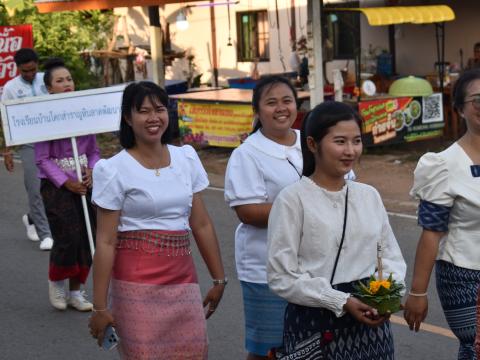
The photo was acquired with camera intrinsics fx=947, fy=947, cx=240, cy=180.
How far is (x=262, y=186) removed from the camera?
4301 mm

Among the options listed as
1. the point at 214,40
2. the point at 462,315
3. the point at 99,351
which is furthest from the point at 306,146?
the point at 214,40

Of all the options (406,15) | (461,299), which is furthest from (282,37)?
(461,299)

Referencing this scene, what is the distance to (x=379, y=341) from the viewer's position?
3459 millimetres

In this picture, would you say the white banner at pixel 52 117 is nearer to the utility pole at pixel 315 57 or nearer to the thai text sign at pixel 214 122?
the thai text sign at pixel 214 122

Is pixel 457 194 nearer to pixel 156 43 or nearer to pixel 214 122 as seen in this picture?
pixel 214 122

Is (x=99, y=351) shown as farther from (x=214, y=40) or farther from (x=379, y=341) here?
(x=214, y=40)

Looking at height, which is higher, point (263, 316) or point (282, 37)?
point (282, 37)

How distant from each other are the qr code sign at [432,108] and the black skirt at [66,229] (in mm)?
8797

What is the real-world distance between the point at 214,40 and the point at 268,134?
19.5 metres

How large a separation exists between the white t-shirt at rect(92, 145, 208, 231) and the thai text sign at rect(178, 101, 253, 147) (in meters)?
10.1

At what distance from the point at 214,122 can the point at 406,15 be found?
3422mm

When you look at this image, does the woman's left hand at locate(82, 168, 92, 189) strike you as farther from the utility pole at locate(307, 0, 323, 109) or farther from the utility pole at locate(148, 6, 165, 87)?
the utility pole at locate(148, 6, 165, 87)

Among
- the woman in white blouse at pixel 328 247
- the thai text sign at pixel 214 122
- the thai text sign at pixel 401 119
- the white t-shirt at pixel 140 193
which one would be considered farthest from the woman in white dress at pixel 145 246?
the thai text sign at pixel 214 122

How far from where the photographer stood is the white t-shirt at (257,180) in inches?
169
